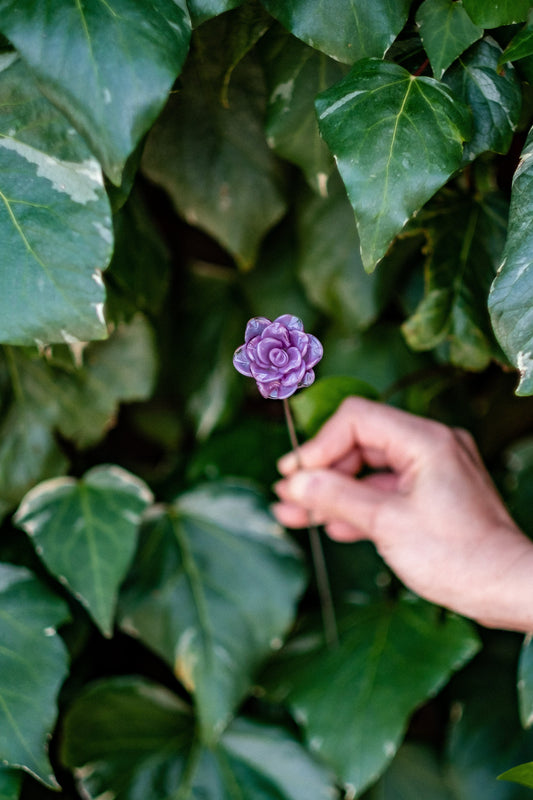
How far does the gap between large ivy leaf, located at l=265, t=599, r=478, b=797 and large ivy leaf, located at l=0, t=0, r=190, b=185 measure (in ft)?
2.05

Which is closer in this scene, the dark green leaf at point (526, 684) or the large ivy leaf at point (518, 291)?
the large ivy leaf at point (518, 291)

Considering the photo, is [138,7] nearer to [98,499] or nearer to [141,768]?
[98,499]

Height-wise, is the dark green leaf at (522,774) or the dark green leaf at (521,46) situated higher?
the dark green leaf at (521,46)

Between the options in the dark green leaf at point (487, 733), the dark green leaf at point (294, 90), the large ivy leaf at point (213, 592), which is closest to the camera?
the dark green leaf at point (294, 90)

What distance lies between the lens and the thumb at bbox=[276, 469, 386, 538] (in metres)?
0.69

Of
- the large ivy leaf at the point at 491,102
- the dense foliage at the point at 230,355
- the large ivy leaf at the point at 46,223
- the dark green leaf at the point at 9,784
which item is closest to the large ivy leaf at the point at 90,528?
the dense foliage at the point at 230,355

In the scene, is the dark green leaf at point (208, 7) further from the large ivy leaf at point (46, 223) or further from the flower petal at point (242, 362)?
the flower petal at point (242, 362)

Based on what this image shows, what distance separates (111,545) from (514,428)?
59cm

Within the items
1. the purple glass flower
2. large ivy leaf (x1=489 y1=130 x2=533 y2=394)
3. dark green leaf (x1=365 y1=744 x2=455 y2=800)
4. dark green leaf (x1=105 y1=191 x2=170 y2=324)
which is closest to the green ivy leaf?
large ivy leaf (x1=489 y1=130 x2=533 y2=394)

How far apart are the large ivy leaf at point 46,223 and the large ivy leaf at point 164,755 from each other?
20.6 inches

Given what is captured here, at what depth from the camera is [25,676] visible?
0.65 metres

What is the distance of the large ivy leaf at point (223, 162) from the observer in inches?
29.5

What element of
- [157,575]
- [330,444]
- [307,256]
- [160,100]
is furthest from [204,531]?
[160,100]

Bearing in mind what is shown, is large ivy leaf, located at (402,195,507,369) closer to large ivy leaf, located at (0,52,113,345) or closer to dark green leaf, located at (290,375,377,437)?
dark green leaf, located at (290,375,377,437)
